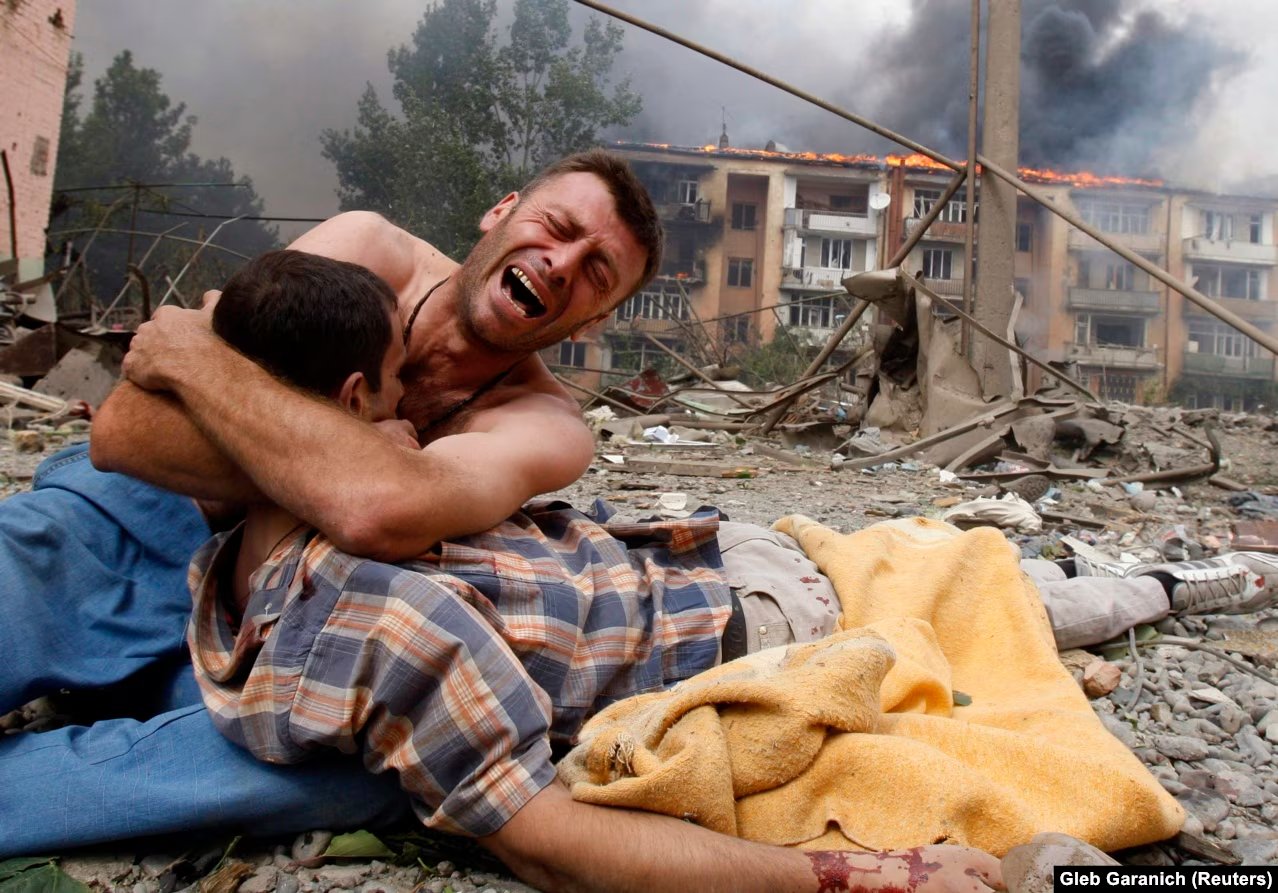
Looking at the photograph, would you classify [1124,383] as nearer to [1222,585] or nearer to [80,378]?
[80,378]

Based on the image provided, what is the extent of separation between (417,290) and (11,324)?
937cm

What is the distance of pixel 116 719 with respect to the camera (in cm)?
155

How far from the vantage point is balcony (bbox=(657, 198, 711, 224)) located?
3522cm

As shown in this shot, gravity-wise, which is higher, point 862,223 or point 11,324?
point 862,223

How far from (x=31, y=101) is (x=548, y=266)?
42.6 feet

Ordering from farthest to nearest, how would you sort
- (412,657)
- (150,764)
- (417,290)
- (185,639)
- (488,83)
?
1. (488,83)
2. (417,290)
3. (185,639)
4. (150,764)
5. (412,657)

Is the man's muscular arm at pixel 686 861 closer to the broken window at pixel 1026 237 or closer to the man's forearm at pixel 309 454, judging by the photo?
the man's forearm at pixel 309 454

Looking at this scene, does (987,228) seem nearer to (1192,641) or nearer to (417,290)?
(1192,641)

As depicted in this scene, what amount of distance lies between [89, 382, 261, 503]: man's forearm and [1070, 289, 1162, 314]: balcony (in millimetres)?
38736

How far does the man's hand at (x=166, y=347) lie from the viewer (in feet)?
5.11

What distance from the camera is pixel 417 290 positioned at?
90.5 inches

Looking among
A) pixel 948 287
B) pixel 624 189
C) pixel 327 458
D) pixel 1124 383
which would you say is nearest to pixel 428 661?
pixel 327 458

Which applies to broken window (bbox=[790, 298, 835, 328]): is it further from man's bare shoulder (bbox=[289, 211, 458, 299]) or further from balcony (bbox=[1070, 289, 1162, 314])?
man's bare shoulder (bbox=[289, 211, 458, 299])

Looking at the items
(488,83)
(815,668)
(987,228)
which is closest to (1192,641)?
(815,668)
